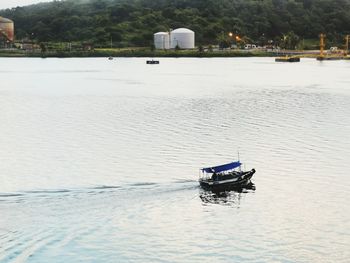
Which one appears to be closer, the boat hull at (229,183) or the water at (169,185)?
the water at (169,185)

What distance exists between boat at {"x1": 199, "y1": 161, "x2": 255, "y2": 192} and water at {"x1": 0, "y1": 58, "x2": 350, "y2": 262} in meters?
0.67

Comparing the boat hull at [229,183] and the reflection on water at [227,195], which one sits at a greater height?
the boat hull at [229,183]

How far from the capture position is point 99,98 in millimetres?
80688

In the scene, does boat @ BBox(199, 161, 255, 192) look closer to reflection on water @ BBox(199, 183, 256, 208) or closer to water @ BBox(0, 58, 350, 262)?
reflection on water @ BBox(199, 183, 256, 208)

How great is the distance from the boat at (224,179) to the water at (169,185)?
67 cm

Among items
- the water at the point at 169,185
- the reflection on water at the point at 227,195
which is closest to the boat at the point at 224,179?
the reflection on water at the point at 227,195

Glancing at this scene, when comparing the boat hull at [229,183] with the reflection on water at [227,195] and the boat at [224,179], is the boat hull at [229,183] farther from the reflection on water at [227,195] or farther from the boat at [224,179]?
the reflection on water at [227,195]

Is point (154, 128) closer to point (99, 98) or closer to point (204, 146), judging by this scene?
point (204, 146)

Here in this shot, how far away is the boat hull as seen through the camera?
106 ft

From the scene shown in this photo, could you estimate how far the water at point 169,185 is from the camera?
2481 cm

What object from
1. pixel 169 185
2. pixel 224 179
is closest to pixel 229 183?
pixel 224 179

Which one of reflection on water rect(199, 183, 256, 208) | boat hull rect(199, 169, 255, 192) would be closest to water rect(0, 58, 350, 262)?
reflection on water rect(199, 183, 256, 208)

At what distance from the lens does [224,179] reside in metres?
33.1

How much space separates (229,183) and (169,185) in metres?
2.96
